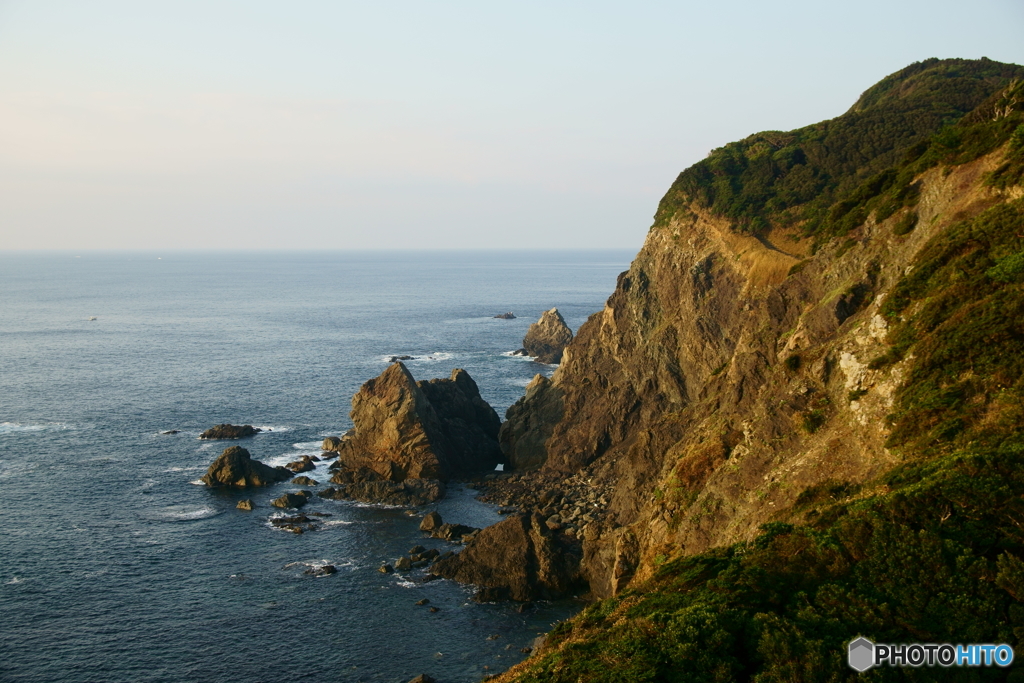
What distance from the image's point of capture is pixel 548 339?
136 meters

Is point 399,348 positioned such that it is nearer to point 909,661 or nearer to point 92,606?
point 92,606

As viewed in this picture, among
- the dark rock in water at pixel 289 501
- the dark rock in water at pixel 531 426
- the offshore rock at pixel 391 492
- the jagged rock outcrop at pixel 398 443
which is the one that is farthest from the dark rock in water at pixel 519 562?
the dark rock in water at pixel 531 426

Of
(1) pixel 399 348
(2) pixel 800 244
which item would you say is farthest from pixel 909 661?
(1) pixel 399 348

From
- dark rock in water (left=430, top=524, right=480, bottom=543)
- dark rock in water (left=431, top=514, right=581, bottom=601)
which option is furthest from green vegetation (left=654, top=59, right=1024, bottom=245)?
dark rock in water (left=430, top=524, right=480, bottom=543)

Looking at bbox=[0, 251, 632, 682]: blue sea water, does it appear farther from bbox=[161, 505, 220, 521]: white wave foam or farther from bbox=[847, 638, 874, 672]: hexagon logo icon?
bbox=[847, 638, 874, 672]: hexagon logo icon

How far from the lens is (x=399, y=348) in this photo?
14788 centimetres

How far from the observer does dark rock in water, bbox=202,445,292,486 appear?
7019 cm

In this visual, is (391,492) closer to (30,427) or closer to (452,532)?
(452,532)

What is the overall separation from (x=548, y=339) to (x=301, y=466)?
67829mm

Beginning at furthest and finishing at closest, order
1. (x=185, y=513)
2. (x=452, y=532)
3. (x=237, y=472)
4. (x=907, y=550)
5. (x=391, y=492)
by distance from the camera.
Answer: (x=237, y=472), (x=391, y=492), (x=185, y=513), (x=452, y=532), (x=907, y=550)

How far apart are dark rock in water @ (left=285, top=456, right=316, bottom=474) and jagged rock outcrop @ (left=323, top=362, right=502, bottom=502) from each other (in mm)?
3049

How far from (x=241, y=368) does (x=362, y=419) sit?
2410 inches

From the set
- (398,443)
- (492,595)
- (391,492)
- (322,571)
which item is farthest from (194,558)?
(492,595)

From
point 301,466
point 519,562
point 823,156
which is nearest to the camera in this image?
point 519,562
